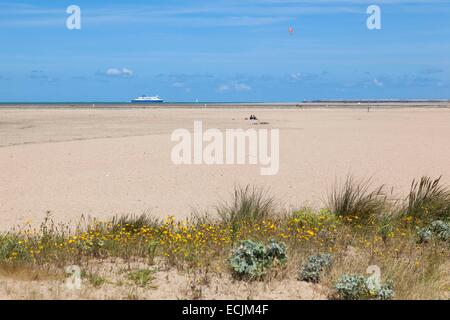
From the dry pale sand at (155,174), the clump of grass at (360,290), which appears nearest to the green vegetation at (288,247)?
the clump of grass at (360,290)

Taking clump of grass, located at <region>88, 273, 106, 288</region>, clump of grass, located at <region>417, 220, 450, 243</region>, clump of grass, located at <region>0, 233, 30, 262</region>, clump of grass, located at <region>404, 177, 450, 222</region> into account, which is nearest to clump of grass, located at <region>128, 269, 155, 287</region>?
clump of grass, located at <region>88, 273, 106, 288</region>

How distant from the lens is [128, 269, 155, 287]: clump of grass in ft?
20.2

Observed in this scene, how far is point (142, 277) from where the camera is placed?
6246 mm

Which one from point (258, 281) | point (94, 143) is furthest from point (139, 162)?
point (258, 281)

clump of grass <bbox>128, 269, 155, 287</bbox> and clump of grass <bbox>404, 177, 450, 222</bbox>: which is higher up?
clump of grass <bbox>404, 177, 450, 222</bbox>

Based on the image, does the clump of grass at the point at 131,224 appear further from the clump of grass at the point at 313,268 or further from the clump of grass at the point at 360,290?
the clump of grass at the point at 360,290

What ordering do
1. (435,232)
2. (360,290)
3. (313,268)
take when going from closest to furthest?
(360,290)
(313,268)
(435,232)

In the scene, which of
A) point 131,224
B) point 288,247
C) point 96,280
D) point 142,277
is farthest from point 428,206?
point 96,280

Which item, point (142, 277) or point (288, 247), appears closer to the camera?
point (142, 277)

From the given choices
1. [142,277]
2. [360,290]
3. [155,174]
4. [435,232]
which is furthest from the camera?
[155,174]

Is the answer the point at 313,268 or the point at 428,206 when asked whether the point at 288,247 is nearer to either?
the point at 313,268

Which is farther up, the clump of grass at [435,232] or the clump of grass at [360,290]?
the clump of grass at [435,232]

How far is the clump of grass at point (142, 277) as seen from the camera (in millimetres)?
6165

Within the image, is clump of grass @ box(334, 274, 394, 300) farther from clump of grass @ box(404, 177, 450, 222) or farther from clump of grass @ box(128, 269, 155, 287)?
clump of grass @ box(404, 177, 450, 222)
